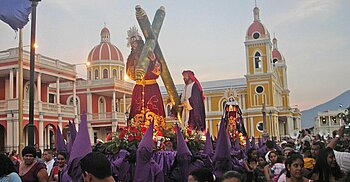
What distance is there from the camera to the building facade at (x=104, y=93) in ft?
85.7

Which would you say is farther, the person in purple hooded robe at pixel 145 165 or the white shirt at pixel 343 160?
the person in purple hooded robe at pixel 145 165

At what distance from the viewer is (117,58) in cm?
4784

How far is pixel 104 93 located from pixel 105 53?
35.6ft

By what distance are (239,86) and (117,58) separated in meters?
19.0

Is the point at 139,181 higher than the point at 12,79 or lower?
lower

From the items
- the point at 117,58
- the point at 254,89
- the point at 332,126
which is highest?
the point at 117,58

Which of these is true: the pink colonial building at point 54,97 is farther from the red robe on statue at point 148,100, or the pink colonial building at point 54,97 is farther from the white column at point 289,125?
the white column at point 289,125

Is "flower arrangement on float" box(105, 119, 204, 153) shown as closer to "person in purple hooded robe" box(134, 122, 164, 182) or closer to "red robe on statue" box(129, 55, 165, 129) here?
"red robe on statue" box(129, 55, 165, 129)

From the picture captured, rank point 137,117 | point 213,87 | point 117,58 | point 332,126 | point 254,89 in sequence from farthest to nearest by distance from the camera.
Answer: point 332,126, point 213,87, point 254,89, point 117,58, point 137,117

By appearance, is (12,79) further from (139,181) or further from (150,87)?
(139,181)

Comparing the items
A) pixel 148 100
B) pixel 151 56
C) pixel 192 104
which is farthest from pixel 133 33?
pixel 192 104

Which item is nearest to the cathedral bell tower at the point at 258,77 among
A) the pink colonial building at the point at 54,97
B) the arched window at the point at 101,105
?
the pink colonial building at the point at 54,97

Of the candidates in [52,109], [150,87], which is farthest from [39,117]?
[150,87]

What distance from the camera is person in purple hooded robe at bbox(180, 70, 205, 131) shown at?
523 inches
